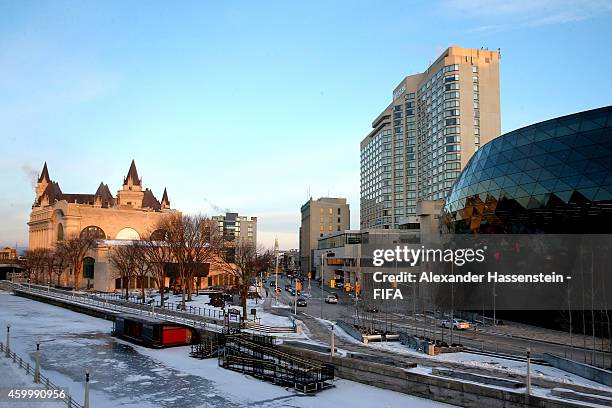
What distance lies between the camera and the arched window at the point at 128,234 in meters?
131

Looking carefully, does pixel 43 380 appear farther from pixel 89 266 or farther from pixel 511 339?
pixel 89 266

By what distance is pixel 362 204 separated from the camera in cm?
19912

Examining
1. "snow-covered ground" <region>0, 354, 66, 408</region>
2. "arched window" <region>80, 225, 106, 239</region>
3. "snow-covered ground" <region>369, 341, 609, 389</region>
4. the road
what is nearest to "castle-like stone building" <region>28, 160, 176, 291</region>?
"arched window" <region>80, 225, 106, 239</region>

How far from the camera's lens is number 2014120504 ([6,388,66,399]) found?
2359cm

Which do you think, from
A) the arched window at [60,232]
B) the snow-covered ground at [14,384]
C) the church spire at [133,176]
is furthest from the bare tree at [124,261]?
the church spire at [133,176]

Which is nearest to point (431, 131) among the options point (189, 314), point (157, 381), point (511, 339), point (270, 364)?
point (189, 314)

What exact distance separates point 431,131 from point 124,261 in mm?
98751

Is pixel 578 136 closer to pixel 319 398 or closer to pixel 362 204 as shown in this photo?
pixel 319 398

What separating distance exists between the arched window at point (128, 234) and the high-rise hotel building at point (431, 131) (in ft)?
224

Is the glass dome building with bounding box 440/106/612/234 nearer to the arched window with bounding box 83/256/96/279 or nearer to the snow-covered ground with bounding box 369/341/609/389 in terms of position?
the snow-covered ground with bounding box 369/341/609/389

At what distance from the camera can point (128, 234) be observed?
132 m

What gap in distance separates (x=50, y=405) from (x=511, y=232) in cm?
4374

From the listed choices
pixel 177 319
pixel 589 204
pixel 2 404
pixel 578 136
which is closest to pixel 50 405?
pixel 2 404

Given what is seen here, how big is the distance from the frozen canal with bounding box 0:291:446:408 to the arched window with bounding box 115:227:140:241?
3443 inches
